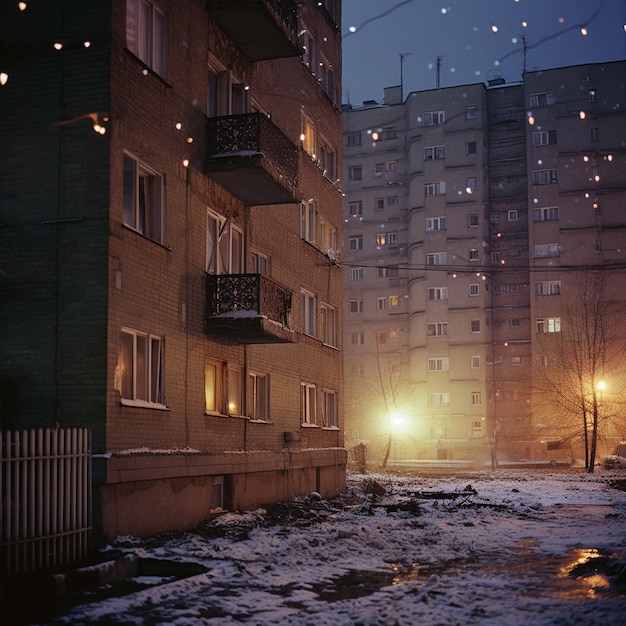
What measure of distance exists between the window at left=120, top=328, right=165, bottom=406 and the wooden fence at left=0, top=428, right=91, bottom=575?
Answer: 2585mm

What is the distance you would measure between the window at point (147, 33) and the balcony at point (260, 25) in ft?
6.92

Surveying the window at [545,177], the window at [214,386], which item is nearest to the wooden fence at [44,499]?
the window at [214,386]

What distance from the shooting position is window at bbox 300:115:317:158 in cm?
2477

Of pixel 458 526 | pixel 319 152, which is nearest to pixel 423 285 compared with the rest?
pixel 319 152

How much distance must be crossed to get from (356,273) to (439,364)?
37.3ft

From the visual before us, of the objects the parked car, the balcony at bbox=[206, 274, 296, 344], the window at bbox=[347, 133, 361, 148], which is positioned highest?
the window at bbox=[347, 133, 361, 148]

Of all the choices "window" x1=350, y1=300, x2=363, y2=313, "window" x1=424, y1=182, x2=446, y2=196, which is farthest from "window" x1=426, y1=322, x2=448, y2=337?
"window" x1=424, y1=182, x2=446, y2=196

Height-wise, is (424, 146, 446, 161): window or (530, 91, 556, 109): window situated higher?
(530, 91, 556, 109): window

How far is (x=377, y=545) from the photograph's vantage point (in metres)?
13.8

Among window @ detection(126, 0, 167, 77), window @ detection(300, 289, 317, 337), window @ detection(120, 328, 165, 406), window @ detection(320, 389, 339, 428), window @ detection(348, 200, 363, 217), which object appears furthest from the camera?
window @ detection(348, 200, 363, 217)

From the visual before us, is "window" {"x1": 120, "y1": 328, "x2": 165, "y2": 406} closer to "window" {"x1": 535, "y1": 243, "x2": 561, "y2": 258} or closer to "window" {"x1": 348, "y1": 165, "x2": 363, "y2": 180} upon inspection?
"window" {"x1": 535, "y1": 243, "x2": 561, "y2": 258}

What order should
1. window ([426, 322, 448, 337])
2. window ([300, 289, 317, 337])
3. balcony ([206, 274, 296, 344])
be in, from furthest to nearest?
1. window ([426, 322, 448, 337])
2. window ([300, 289, 317, 337])
3. balcony ([206, 274, 296, 344])

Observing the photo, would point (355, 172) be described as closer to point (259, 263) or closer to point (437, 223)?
point (437, 223)

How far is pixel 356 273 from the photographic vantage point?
243 ft
